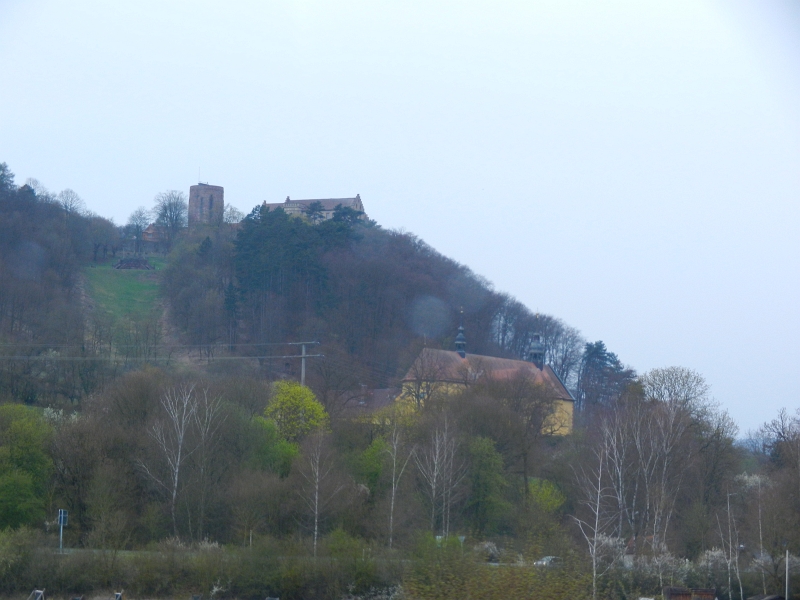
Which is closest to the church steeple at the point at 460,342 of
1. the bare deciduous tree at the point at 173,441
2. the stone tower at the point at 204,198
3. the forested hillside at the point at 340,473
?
the forested hillside at the point at 340,473

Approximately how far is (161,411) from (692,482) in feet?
71.5

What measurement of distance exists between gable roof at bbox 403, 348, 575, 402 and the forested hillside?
2.80 meters

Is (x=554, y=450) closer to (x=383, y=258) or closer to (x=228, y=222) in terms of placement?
(x=383, y=258)

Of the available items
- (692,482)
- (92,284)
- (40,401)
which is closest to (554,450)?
(692,482)

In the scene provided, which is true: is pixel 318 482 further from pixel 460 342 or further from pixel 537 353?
pixel 537 353

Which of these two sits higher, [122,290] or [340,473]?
[122,290]

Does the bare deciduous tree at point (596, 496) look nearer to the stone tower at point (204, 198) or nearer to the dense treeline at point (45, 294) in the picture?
the dense treeline at point (45, 294)

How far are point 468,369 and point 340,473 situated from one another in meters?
34.4

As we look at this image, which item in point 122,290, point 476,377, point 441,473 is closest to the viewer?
point 441,473

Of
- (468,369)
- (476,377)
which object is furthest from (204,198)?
(476,377)

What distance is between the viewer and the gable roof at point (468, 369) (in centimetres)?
5856

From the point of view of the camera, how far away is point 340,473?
3173 cm

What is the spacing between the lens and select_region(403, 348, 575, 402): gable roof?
192 feet

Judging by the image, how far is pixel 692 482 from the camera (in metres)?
36.0
